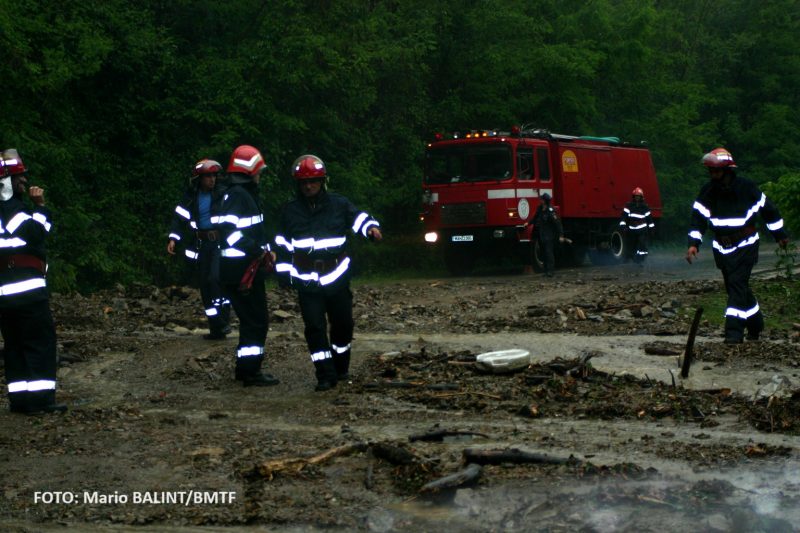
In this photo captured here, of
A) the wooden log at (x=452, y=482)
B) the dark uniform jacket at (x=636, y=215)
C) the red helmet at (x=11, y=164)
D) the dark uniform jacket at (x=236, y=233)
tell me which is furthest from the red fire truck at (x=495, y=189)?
the wooden log at (x=452, y=482)

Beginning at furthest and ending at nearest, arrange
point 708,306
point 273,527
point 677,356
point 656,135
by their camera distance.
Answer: point 656,135, point 708,306, point 677,356, point 273,527

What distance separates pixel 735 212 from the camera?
1140 centimetres

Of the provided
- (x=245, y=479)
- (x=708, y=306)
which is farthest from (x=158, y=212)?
(x=245, y=479)

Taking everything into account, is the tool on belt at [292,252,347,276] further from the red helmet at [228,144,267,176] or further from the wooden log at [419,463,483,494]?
the wooden log at [419,463,483,494]

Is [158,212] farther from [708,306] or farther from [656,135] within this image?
[656,135]

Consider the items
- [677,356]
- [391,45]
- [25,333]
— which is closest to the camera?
[25,333]

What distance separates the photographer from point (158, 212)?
78.7 ft

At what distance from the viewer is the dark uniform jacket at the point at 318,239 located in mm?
9789

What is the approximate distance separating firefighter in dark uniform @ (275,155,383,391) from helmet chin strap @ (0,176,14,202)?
7.48ft

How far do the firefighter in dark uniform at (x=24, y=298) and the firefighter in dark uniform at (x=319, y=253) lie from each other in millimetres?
2046

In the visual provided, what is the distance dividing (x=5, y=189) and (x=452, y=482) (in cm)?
451

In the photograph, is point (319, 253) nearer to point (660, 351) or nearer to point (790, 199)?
point (660, 351)

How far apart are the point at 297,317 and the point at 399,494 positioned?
10.2 m

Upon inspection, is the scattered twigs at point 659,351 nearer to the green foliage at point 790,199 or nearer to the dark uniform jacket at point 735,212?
the dark uniform jacket at point 735,212
